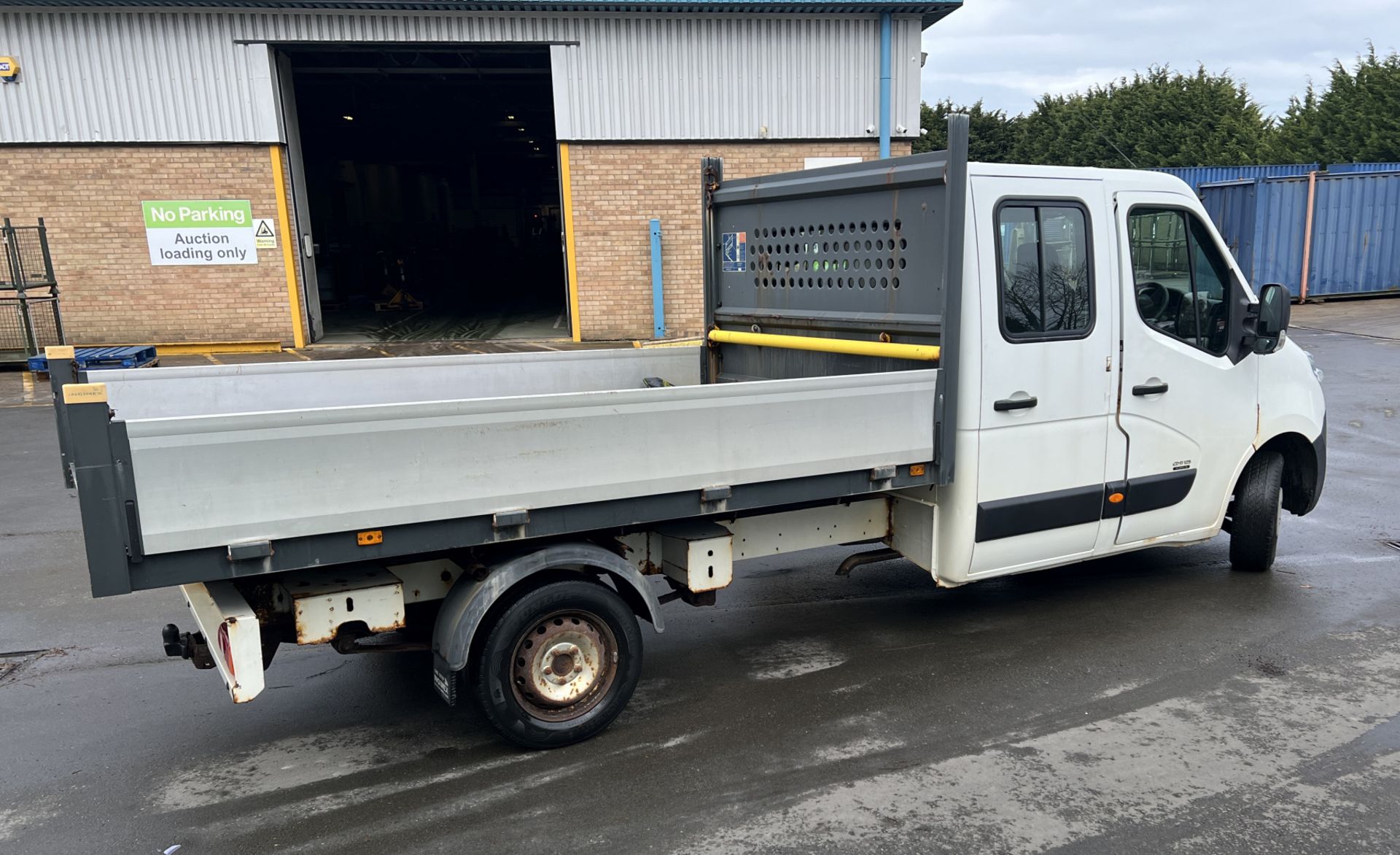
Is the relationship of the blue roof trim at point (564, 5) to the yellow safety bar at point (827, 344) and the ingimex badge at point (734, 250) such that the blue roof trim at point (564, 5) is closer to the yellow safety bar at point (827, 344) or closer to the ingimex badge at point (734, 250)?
the ingimex badge at point (734, 250)

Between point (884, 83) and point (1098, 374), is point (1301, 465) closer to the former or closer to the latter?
point (1098, 374)

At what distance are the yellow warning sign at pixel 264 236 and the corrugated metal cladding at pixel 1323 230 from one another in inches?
755

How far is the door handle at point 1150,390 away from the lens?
17.3 ft

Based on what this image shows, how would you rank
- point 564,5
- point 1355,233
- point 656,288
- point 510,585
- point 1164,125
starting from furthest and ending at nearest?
point 1164,125 → point 1355,233 → point 656,288 → point 564,5 → point 510,585

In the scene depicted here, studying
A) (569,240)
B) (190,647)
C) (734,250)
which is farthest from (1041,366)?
(569,240)

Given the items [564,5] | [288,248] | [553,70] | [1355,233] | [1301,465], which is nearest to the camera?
[1301,465]

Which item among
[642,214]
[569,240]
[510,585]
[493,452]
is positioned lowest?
[510,585]

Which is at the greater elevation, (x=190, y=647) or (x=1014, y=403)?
(x=1014, y=403)

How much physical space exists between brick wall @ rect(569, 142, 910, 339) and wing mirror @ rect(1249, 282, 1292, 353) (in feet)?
41.6

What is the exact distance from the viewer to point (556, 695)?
13.9 feet

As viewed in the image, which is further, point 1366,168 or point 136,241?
point 1366,168

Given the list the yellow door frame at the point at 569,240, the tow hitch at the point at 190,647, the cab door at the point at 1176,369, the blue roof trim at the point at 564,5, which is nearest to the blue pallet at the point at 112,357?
the blue roof trim at the point at 564,5

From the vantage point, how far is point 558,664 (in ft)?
13.8

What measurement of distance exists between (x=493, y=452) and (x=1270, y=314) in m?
4.43
